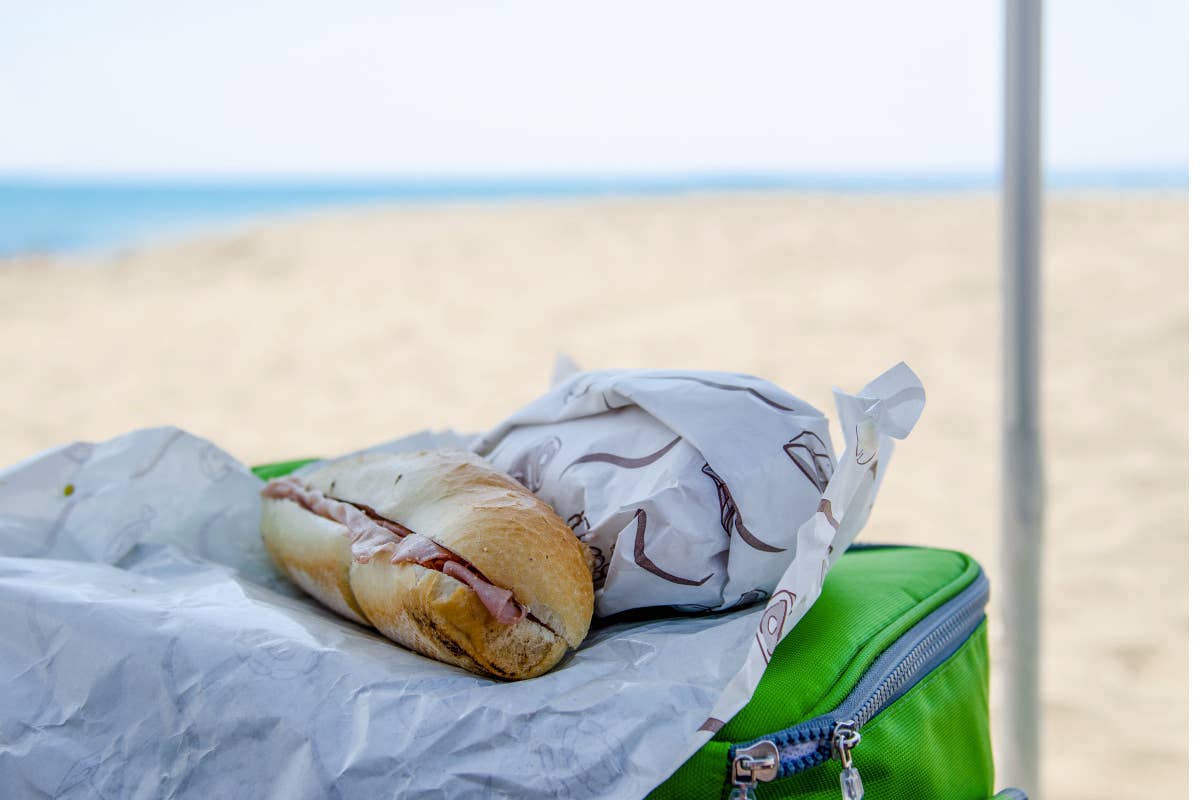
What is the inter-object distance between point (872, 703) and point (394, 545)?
13.9 inches

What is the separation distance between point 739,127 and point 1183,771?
18.7m

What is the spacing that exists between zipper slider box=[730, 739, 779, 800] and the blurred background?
2.54 ft

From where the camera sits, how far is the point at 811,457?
32.3 inches

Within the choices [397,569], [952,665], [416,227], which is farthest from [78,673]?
[416,227]

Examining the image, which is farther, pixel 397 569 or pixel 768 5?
pixel 768 5

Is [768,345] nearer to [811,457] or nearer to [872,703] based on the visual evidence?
[811,457]

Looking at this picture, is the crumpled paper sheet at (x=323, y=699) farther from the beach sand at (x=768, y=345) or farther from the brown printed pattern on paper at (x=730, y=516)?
the beach sand at (x=768, y=345)

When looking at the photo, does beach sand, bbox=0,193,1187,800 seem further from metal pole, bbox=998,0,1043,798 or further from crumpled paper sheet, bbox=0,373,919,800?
crumpled paper sheet, bbox=0,373,919,800

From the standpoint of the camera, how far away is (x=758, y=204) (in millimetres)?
8930

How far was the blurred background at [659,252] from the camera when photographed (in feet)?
10.7

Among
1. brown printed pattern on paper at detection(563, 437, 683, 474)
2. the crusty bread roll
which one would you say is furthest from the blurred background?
the crusty bread roll

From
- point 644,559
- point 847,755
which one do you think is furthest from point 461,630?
Result: point 847,755

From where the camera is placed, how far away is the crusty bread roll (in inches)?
26.7

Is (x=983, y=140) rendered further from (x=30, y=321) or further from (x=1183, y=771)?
(x=1183, y=771)
